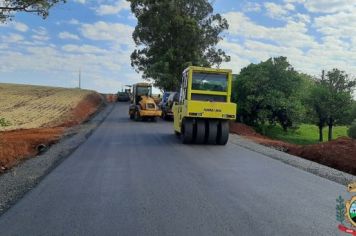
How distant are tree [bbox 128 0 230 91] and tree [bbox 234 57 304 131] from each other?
32.9 ft

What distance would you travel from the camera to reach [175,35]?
173 feet

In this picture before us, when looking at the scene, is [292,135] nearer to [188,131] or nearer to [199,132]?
[199,132]


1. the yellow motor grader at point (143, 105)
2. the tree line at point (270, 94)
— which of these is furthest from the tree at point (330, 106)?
the yellow motor grader at point (143, 105)

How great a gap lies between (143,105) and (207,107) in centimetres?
1452

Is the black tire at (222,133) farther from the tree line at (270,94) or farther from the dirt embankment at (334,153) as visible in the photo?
the tree line at (270,94)

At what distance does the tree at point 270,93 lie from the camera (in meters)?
41.1

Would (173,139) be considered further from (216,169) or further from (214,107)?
(216,169)

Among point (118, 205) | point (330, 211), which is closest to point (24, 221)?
point (118, 205)

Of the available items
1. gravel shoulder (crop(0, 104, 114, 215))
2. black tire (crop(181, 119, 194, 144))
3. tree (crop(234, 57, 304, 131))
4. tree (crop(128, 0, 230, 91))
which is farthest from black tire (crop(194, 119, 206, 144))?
tree (crop(128, 0, 230, 91))

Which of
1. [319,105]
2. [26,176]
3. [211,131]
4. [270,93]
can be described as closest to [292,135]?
[270,93]

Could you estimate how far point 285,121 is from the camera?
42.4 metres

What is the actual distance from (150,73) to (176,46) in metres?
4.14

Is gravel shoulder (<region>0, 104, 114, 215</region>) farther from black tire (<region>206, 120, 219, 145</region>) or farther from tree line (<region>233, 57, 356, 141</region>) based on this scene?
tree line (<region>233, 57, 356, 141</region>)

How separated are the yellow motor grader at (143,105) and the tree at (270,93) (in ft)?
31.5
